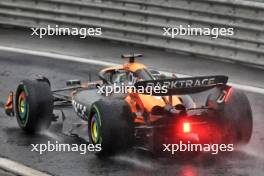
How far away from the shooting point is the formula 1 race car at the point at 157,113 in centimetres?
1022

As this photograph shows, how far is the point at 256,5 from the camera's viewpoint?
1593cm

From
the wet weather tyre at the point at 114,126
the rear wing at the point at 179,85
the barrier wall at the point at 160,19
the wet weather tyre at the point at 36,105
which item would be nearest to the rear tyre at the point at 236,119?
the rear wing at the point at 179,85

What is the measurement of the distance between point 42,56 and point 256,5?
475 centimetres

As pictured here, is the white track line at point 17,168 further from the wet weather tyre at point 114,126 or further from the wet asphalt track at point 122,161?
the wet weather tyre at point 114,126

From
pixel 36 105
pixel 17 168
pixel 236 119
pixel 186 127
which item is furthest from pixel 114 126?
pixel 36 105

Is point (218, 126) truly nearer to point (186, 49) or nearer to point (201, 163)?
point (201, 163)

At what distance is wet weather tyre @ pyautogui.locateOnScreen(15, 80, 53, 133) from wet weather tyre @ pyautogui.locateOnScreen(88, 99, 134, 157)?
4.64 feet

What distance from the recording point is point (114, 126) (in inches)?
401

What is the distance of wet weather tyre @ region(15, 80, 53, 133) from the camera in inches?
455

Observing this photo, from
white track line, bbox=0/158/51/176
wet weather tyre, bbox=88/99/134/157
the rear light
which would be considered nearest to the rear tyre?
the rear light

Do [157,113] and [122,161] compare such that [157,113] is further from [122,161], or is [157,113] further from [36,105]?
[36,105]

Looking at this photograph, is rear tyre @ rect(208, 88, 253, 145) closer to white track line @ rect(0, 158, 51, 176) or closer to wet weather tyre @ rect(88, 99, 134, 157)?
wet weather tyre @ rect(88, 99, 134, 157)

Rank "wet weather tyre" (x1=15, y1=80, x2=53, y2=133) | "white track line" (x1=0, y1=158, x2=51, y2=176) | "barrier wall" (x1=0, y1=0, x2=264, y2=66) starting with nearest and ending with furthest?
"white track line" (x1=0, y1=158, x2=51, y2=176), "wet weather tyre" (x1=15, y1=80, x2=53, y2=133), "barrier wall" (x1=0, y1=0, x2=264, y2=66)

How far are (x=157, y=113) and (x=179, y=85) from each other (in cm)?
45
